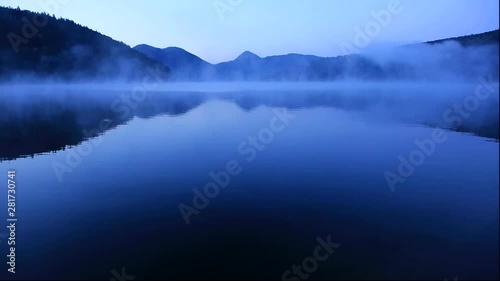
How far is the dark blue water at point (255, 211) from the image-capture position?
13414 mm

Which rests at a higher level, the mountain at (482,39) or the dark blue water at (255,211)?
the mountain at (482,39)

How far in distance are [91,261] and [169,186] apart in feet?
30.8

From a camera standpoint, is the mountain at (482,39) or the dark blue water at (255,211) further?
the mountain at (482,39)

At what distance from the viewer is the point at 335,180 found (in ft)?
78.4

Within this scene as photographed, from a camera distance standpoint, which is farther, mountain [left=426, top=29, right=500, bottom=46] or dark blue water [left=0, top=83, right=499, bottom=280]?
mountain [left=426, top=29, right=500, bottom=46]

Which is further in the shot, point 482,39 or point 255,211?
point 482,39

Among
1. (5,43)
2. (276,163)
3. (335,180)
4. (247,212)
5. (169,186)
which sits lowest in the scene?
(247,212)

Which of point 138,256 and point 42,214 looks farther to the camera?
point 42,214

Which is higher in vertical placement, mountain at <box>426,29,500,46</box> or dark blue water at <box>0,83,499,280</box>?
mountain at <box>426,29,500,46</box>

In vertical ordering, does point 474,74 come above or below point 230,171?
above

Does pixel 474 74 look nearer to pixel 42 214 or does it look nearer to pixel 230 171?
pixel 230 171

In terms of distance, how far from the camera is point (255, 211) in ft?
60.6

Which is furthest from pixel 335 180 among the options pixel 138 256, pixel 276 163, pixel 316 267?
pixel 138 256

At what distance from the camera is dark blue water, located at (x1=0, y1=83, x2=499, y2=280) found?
13.4 m
